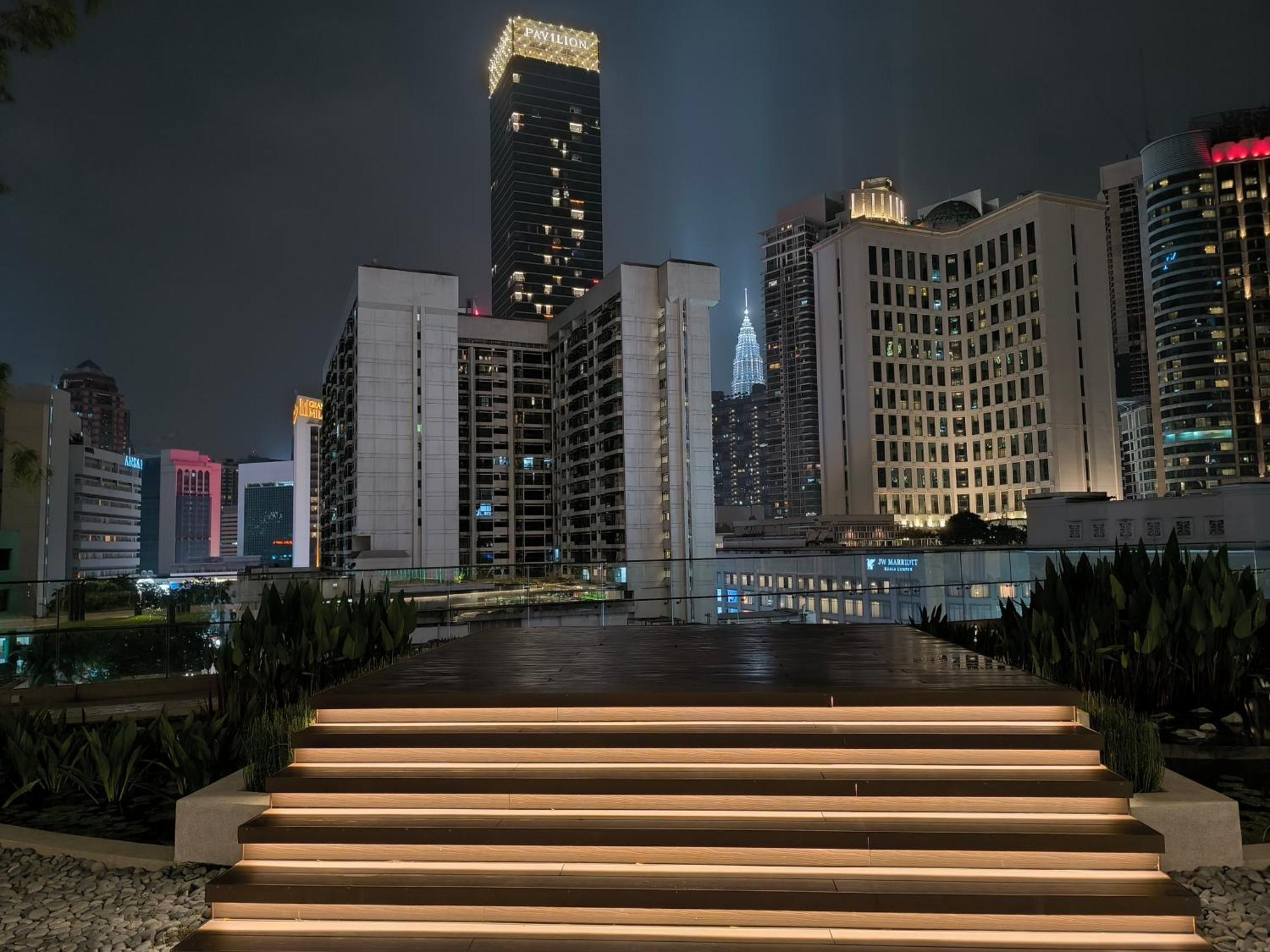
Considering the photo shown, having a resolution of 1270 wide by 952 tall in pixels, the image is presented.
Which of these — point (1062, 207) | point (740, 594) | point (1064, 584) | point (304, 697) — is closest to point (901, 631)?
point (1064, 584)

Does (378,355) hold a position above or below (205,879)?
above

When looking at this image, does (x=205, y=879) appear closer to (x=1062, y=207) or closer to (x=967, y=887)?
(x=967, y=887)

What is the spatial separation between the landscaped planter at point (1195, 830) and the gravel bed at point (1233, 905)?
6cm

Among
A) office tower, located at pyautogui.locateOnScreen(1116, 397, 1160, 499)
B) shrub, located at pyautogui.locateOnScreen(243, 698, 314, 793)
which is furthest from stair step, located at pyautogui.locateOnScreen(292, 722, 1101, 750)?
office tower, located at pyautogui.locateOnScreen(1116, 397, 1160, 499)

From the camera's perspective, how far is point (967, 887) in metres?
3.73

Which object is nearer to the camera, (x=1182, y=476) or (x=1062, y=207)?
(x=1062, y=207)

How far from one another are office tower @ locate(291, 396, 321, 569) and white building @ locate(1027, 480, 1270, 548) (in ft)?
333

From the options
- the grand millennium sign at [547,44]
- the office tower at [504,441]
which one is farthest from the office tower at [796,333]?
the office tower at [504,441]

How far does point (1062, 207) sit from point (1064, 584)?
74.2 m

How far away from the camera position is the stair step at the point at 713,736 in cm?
459

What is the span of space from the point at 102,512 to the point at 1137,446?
174m

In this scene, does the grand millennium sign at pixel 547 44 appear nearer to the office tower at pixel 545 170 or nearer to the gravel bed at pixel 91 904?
the office tower at pixel 545 170

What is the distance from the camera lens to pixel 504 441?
6262cm

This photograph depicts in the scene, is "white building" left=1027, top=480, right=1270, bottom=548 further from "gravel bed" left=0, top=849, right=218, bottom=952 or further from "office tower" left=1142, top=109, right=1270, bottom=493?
"office tower" left=1142, top=109, right=1270, bottom=493
